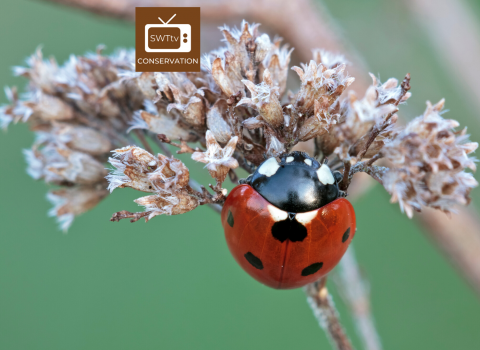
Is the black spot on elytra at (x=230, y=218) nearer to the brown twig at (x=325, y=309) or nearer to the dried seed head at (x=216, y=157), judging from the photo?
the dried seed head at (x=216, y=157)

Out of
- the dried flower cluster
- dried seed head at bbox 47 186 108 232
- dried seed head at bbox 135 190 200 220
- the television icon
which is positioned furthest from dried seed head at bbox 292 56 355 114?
dried seed head at bbox 47 186 108 232

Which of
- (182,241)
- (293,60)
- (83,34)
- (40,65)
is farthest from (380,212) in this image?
(83,34)

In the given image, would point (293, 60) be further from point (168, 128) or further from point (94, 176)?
point (94, 176)

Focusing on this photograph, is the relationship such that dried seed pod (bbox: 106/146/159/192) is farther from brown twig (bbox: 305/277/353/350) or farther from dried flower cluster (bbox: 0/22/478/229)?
brown twig (bbox: 305/277/353/350)

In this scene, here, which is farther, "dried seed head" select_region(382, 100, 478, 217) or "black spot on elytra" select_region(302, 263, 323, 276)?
"black spot on elytra" select_region(302, 263, 323, 276)

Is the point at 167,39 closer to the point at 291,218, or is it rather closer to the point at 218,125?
the point at 218,125

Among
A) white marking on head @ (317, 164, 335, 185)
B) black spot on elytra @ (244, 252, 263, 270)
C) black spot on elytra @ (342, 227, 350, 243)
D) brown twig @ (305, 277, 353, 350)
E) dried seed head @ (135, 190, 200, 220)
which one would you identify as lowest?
brown twig @ (305, 277, 353, 350)

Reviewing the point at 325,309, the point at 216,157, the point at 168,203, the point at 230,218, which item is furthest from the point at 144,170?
the point at 325,309

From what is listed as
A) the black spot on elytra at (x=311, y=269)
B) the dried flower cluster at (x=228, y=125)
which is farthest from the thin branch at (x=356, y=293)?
the dried flower cluster at (x=228, y=125)
